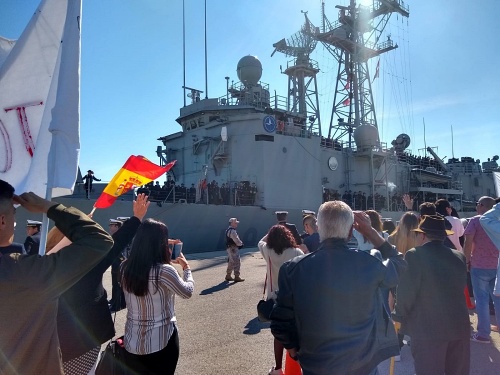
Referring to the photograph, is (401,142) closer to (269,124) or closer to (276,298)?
(269,124)

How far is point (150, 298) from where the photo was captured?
Answer: 264 centimetres

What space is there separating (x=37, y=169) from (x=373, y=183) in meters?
22.4

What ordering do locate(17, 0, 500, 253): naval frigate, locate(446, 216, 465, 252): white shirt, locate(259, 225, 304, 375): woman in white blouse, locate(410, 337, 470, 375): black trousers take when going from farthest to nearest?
1. locate(17, 0, 500, 253): naval frigate
2. locate(446, 216, 465, 252): white shirt
3. locate(259, 225, 304, 375): woman in white blouse
4. locate(410, 337, 470, 375): black trousers

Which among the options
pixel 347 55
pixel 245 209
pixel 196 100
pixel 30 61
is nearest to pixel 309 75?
pixel 347 55

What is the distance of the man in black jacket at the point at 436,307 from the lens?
9.13 ft

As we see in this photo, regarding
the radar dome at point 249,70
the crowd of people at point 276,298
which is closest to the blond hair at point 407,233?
the crowd of people at point 276,298

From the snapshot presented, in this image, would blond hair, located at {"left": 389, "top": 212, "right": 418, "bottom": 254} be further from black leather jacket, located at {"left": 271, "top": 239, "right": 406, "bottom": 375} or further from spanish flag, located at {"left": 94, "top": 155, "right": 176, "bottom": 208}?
spanish flag, located at {"left": 94, "top": 155, "right": 176, "bottom": 208}

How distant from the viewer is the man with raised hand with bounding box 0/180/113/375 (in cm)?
149

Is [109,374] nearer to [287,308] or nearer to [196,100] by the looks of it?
[287,308]

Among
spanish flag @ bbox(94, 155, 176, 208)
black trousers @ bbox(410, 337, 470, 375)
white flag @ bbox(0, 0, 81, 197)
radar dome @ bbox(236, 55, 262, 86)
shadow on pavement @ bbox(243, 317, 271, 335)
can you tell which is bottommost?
shadow on pavement @ bbox(243, 317, 271, 335)

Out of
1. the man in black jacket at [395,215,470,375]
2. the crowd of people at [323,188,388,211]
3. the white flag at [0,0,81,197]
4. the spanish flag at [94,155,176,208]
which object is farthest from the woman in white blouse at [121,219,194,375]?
the crowd of people at [323,188,388,211]

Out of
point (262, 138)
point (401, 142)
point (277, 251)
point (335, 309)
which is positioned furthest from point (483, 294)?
point (401, 142)

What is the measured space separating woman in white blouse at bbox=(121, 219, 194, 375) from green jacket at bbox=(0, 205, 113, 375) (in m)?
0.97

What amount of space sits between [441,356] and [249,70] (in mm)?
22975
